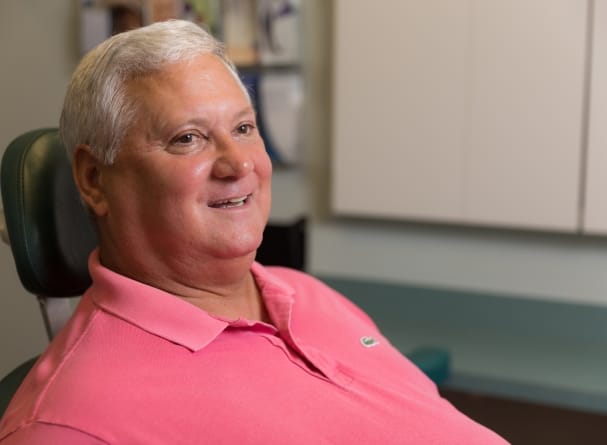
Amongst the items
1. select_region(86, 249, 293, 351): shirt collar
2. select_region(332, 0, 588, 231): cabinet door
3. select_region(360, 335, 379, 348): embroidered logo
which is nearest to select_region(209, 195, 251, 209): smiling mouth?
select_region(86, 249, 293, 351): shirt collar

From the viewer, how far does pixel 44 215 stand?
1142mm

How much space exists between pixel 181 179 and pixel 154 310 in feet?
0.55

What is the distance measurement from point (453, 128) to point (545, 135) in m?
0.25

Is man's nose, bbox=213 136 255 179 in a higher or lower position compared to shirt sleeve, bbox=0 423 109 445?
higher

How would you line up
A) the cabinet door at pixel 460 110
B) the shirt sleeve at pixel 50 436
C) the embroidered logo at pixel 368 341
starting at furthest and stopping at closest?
the cabinet door at pixel 460 110 → the embroidered logo at pixel 368 341 → the shirt sleeve at pixel 50 436

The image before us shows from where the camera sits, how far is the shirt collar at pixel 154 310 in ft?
3.37

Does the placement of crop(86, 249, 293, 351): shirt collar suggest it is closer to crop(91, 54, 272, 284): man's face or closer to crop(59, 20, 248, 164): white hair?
crop(91, 54, 272, 284): man's face

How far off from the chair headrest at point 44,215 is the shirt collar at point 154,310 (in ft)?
0.33

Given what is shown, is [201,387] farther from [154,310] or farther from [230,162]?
[230,162]

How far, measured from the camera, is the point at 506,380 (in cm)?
208

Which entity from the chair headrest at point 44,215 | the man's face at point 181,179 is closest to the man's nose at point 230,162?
the man's face at point 181,179

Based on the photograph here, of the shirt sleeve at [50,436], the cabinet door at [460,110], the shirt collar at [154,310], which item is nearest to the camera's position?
the shirt sleeve at [50,436]

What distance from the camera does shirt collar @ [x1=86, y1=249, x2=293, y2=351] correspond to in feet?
3.37

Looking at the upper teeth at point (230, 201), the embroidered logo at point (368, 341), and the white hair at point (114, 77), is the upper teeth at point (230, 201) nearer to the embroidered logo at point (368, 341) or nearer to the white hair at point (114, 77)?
the white hair at point (114, 77)
